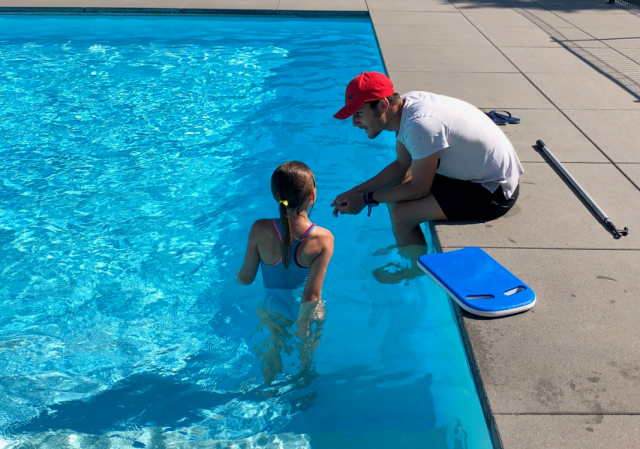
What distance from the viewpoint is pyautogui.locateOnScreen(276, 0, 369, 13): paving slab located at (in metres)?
11.7

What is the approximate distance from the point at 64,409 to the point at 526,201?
3.51 m

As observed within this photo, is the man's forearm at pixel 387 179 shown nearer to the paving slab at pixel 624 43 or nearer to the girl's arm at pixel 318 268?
the girl's arm at pixel 318 268

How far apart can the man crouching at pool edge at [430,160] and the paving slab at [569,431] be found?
1.82 m

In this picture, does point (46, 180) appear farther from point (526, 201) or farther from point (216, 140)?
point (526, 201)

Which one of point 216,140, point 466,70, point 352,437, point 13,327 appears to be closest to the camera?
point 352,437

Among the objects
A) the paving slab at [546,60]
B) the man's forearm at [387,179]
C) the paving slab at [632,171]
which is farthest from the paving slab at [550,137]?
the paving slab at [546,60]

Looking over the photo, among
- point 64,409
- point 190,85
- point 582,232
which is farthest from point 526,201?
point 190,85

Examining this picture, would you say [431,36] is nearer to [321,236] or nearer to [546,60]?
[546,60]

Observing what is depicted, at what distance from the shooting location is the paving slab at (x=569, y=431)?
8.21 ft

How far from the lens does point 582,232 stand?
Result: 13.6ft

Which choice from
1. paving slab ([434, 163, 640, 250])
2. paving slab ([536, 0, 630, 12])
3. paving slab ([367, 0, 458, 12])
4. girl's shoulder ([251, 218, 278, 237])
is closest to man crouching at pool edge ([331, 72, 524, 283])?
paving slab ([434, 163, 640, 250])

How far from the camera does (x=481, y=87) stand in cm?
735

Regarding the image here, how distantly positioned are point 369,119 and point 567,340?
176cm

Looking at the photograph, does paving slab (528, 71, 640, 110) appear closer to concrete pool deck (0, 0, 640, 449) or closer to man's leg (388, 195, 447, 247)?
concrete pool deck (0, 0, 640, 449)
